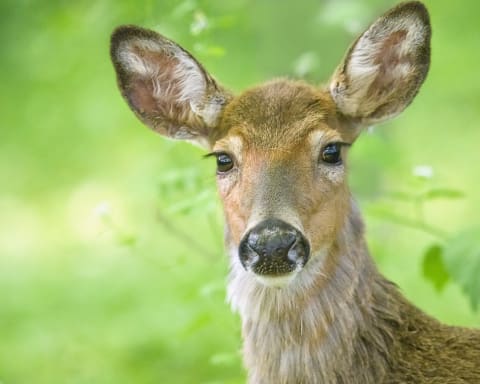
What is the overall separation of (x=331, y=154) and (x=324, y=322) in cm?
66

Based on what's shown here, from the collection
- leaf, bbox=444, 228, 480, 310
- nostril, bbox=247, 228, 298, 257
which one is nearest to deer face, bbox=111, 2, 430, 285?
nostril, bbox=247, 228, 298, 257

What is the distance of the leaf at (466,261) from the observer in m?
6.19

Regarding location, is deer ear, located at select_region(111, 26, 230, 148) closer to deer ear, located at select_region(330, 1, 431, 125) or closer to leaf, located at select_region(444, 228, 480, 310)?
deer ear, located at select_region(330, 1, 431, 125)

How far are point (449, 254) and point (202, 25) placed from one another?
1.61 metres

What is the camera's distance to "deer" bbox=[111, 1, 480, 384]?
5.68m

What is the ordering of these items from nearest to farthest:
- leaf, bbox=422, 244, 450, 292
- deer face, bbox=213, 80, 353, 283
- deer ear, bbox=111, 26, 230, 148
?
deer face, bbox=213, 80, 353, 283, deer ear, bbox=111, 26, 230, 148, leaf, bbox=422, 244, 450, 292

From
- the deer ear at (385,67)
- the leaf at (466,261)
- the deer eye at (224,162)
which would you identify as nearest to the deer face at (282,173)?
the deer eye at (224,162)

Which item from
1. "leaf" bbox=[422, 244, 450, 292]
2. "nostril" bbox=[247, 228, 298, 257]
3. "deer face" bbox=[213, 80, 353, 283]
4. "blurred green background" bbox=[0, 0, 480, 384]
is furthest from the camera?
"blurred green background" bbox=[0, 0, 480, 384]

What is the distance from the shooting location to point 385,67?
6.11m

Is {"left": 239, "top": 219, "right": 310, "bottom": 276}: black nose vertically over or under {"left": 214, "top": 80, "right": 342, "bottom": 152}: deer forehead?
under

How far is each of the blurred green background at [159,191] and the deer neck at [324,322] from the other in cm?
61

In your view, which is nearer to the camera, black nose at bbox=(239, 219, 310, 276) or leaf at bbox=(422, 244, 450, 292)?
black nose at bbox=(239, 219, 310, 276)

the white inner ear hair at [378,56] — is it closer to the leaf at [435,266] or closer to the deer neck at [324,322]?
the deer neck at [324,322]

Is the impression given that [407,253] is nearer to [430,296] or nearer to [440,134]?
[430,296]
